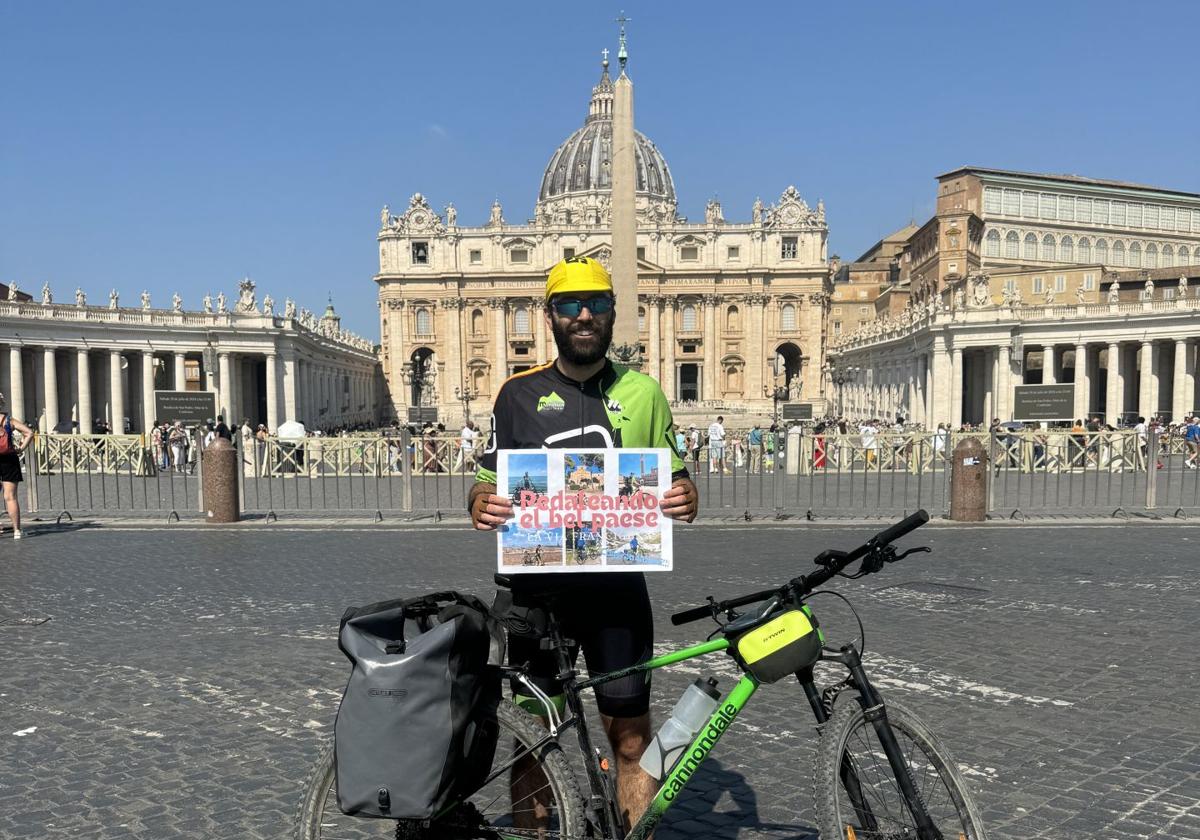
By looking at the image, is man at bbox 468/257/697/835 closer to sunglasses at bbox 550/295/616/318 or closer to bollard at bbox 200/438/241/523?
sunglasses at bbox 550/295/616/318

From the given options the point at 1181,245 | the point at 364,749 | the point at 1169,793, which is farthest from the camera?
the point at 1181,245

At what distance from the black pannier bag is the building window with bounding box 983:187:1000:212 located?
216ft

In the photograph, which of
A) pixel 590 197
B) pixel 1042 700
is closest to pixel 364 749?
pixel 1042 700

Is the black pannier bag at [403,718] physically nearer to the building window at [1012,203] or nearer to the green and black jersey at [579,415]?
the green and black jersey at [579,415]

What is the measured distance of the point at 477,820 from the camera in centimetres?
249

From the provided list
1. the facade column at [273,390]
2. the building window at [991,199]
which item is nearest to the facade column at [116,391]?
the facade column at [273,390]

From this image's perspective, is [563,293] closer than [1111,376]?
Yes

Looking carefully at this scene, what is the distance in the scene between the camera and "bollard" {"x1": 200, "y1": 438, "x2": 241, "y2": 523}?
12.0 meters

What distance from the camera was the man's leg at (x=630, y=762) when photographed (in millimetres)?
2799

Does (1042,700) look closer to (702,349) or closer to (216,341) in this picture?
(216,341)

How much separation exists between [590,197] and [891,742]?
324ft

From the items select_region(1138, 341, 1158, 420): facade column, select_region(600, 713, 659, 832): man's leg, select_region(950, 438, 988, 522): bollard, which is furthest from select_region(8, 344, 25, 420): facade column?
select_region(1138, 341, 1158, 420): facade column

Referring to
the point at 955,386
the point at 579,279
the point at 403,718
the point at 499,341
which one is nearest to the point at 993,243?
the point at 955,386

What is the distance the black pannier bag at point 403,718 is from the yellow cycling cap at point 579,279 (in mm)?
1120
